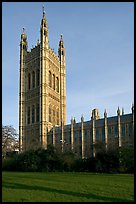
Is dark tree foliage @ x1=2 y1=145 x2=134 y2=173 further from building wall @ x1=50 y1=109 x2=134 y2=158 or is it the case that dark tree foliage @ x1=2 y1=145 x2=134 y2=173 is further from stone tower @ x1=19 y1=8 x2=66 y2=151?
stone tower @ x1=19 y1=8 x2=66 y2=151

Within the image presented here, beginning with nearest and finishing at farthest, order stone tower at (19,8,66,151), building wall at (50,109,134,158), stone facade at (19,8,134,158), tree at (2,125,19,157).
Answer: tree at (2,125,19,157) < building wall at (50,109,134,158) < stone facade at (19,8,134,158) < stone tower at (19,8,66,151)

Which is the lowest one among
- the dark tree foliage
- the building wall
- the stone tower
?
the dark tree foliage

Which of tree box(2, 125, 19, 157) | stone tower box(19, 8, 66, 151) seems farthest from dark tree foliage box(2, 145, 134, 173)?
stone tower box(19, 8, 66, 151)

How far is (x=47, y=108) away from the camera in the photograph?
83.2 meters

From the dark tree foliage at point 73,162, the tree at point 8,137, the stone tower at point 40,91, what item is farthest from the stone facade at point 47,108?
the dark tree foliage at point 73,162

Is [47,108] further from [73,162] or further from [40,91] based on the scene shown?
[73,162]

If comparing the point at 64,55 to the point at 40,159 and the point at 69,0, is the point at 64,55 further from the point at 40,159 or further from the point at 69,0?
the point at 69,0

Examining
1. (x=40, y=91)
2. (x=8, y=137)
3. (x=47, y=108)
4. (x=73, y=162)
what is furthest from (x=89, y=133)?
(x=73, y=162)

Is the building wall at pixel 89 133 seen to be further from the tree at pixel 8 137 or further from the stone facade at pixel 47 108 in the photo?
the tree at pixel 8 137

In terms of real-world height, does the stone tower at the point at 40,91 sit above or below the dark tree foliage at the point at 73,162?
above

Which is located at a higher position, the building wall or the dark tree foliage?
the building wall

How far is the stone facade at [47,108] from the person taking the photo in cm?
7270

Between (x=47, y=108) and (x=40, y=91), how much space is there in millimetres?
4929

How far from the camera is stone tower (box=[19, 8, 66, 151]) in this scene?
82188 millimetres
